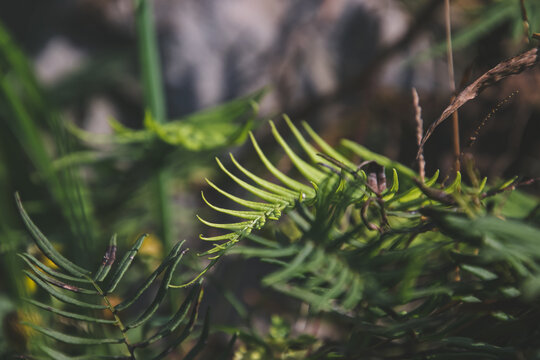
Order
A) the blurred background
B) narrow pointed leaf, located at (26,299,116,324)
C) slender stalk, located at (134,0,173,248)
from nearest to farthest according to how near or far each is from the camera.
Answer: narrow pointed leaf, located at (26,299,116,324) → slender stalk, located at (134,0,173,248) → the blurred background

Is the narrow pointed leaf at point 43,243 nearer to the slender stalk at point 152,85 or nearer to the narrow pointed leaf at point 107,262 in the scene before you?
the narrow pointed leaf at point 107,262

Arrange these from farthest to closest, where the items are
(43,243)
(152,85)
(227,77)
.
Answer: (227,77), (152,85), (43,243)

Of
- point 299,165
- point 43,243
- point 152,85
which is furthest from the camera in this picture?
point 152,85

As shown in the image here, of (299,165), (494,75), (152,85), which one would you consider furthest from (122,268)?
(152,85)

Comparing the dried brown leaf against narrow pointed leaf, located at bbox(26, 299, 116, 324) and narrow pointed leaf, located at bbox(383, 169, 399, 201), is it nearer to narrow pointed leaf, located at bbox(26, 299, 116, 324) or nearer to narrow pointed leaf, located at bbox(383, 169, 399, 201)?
narrow pointed leaf, located at bbox(383, 169, 399, 201)

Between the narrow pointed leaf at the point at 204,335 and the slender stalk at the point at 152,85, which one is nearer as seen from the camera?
the narrow pointed leaf at the point at 204,335

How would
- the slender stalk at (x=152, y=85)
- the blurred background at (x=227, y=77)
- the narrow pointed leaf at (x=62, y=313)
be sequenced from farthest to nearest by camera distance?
the blurred background at (x=227, y=77)
the slender stalk at (x=152, y=85)
the narrow pointed leaf at (x=62, y=313)

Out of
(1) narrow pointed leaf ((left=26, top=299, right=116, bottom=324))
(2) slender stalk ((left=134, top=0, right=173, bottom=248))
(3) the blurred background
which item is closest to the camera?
(1) narrow pointed leaf ((left=26, top=299, right=116, bottom=324))

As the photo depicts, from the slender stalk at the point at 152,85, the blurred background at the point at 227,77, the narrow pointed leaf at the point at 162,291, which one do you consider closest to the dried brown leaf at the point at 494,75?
the narrow pointed leaf at the point at 162,291

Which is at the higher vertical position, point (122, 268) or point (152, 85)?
point (152, 85)

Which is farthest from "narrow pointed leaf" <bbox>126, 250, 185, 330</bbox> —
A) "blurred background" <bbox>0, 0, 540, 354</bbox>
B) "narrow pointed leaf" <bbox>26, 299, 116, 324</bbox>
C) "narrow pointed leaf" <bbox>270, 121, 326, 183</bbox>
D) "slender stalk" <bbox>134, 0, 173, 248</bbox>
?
"blurred background" <bbox>0, 0, 540, 354</bbox>

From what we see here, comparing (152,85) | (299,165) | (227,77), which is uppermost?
(227,77)

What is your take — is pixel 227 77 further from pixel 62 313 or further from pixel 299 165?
pixel 62 313

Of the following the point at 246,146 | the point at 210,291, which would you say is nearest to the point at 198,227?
the point at 210,291
